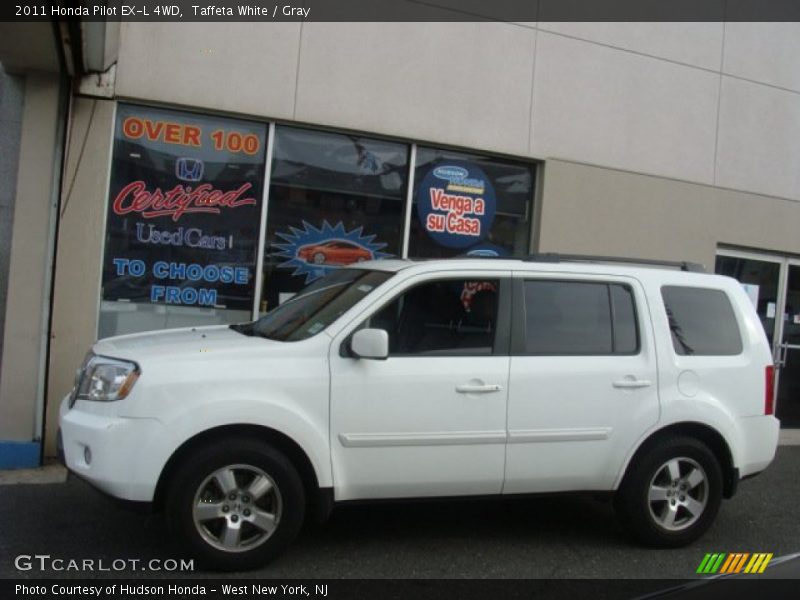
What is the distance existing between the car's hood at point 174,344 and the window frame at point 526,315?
4.82 ft

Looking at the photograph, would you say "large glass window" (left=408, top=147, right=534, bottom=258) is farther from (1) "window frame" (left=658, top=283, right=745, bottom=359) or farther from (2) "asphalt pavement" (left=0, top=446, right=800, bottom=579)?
(1) "window frame" (left=658, top=283, right=745, bottom=359)

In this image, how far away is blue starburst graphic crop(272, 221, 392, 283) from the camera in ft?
25.8

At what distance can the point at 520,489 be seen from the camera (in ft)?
15.8

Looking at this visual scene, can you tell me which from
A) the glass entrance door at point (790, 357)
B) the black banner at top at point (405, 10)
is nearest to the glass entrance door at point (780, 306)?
the glass entrance door at point (790, 357)

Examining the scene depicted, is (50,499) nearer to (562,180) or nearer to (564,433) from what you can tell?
(564,433)

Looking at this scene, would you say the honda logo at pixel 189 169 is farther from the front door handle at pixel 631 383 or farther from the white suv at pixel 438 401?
the front door handle at pixel 631 383

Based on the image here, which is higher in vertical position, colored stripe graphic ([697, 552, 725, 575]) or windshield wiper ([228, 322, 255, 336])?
windshield wiper ([228, 322, 255, 336])

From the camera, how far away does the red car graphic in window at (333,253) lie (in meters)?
7.97

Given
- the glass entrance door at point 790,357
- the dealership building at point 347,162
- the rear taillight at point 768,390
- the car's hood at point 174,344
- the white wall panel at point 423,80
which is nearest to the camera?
the car's hood at point 174,344

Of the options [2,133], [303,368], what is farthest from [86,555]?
[2,133]

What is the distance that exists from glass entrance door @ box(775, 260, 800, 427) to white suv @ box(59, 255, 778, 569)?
5.44 metres

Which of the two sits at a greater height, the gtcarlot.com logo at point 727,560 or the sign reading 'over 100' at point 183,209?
the sign reading 'over 100' at point 183,209

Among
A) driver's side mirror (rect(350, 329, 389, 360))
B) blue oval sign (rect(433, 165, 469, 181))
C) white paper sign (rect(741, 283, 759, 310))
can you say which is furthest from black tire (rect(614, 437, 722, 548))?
white paper sign (rect(741, 283, 759, 310))

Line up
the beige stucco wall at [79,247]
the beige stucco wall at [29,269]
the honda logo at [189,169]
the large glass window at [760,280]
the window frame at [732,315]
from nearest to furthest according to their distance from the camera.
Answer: the window frame at [732,315] < the beige stucco wall at [29,269] < the beige stucco wall at [79,247] < the honda logo at [189,169] < the large glass window at [760,280]
